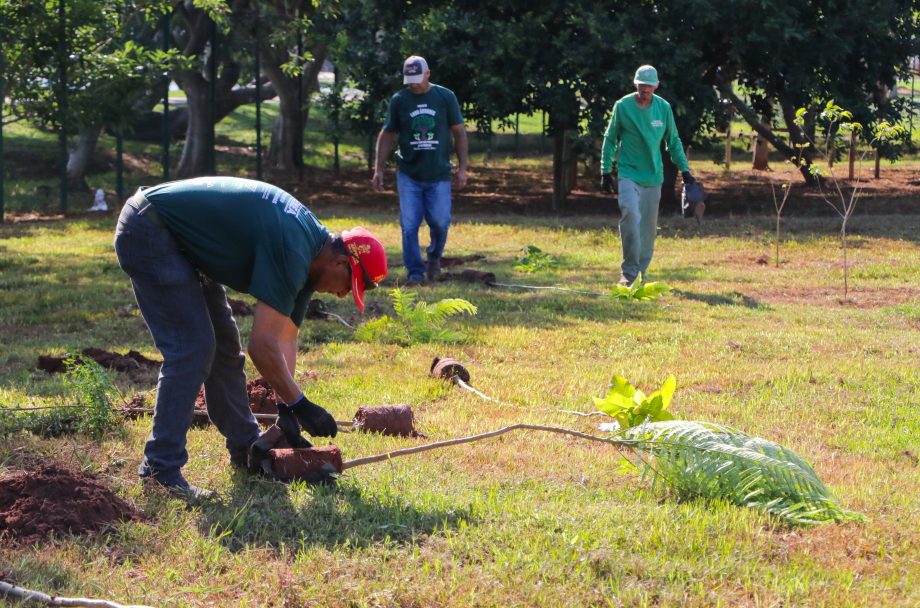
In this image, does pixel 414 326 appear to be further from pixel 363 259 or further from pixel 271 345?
pixel 271 345

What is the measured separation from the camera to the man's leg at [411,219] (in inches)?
451

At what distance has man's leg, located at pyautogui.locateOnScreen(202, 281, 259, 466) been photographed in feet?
17.5

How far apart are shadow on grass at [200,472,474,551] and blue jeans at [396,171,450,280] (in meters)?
6.41

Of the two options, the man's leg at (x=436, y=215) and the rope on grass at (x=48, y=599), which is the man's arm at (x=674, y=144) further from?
the rope on grass at (x=48, y=599)

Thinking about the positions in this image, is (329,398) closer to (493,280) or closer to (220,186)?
(220,186)

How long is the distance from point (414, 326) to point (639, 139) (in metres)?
3.46

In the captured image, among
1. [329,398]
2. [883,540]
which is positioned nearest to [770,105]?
[329,398]

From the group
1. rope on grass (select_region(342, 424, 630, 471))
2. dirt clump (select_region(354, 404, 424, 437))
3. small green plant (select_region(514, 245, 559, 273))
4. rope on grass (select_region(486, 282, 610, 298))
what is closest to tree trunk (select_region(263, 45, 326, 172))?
small green plant (select_region(514, 245, 559, 273))

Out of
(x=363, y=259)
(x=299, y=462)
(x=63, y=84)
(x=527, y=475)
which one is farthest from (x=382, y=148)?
(x=63, y=84)

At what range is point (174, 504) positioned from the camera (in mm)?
4945

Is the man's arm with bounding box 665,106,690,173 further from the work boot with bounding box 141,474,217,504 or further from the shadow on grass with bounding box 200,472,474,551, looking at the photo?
the work boot with bounding box 141,474,217,504

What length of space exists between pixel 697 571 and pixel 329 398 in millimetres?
3157

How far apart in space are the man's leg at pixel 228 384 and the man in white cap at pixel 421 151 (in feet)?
20.0

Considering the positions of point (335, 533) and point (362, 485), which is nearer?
point (335, 533)
